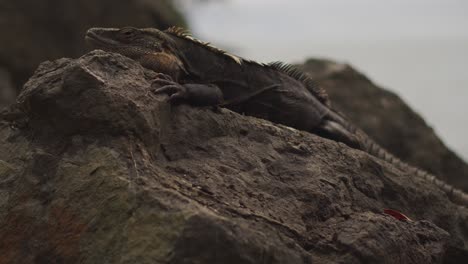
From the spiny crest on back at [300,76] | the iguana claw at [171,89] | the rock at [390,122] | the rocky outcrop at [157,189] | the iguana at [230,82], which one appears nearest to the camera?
the rocky outcrop at [157,189]

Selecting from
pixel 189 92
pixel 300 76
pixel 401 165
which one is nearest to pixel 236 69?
pixel 300 76

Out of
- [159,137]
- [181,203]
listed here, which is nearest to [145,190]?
[181,203]

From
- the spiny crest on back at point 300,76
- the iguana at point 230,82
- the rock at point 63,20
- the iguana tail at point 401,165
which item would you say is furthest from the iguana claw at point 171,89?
the rock at point 63,20

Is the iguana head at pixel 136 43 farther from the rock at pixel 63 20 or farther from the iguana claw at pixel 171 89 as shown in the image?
the rock at pixel 63 20

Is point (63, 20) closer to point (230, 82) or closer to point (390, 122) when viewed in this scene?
point (390, 122)

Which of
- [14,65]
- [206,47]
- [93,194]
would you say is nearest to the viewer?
[93,194]

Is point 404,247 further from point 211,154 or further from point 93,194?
point 93,194
